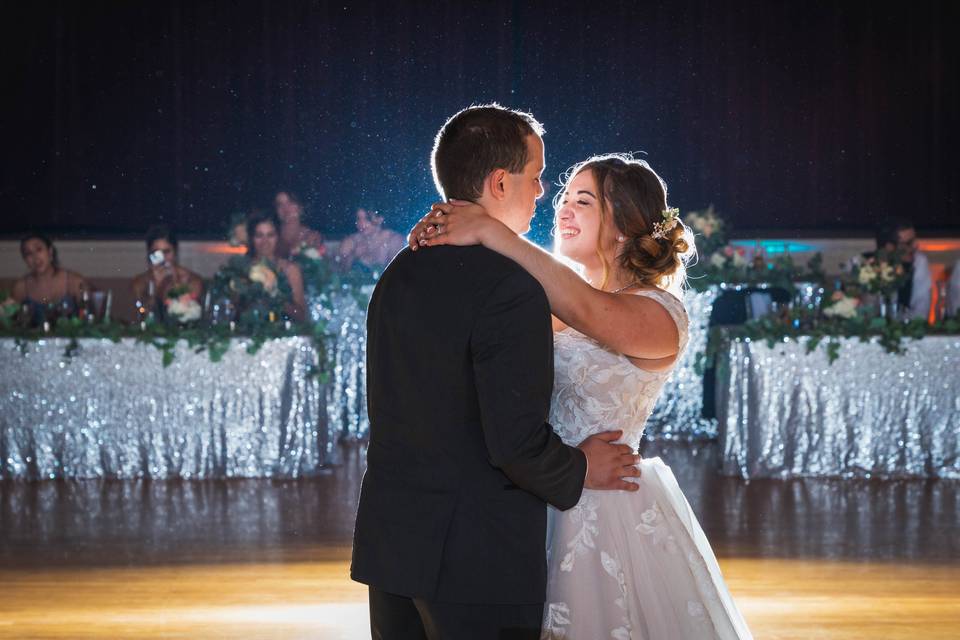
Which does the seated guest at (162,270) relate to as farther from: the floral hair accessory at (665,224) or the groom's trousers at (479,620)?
the groom's trousers at (479,620)

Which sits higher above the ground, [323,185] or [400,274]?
[323,185]

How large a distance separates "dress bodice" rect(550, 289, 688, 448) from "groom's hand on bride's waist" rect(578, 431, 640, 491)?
80mm

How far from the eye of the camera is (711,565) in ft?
6.89

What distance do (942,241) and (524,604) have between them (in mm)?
10144

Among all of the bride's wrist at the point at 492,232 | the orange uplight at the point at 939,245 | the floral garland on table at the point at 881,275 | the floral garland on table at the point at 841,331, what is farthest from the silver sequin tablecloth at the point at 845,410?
the orange uplight at the point at 939,245

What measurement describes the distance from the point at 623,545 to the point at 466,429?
1.88 feet

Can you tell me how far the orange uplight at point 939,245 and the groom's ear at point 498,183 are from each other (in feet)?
32.4

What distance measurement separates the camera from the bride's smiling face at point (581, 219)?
7.15 ft

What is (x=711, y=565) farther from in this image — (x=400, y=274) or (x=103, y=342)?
(x=103, y=342)

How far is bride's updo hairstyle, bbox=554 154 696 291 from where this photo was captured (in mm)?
2152

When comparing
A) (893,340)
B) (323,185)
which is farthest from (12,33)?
(893,340)

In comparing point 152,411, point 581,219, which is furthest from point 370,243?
point 581,219

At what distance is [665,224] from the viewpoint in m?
2.16

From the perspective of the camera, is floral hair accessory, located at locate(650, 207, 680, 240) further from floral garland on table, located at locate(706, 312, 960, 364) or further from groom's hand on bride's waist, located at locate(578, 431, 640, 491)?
floral garland on table, located at locate(706, 312, 960, 364)
